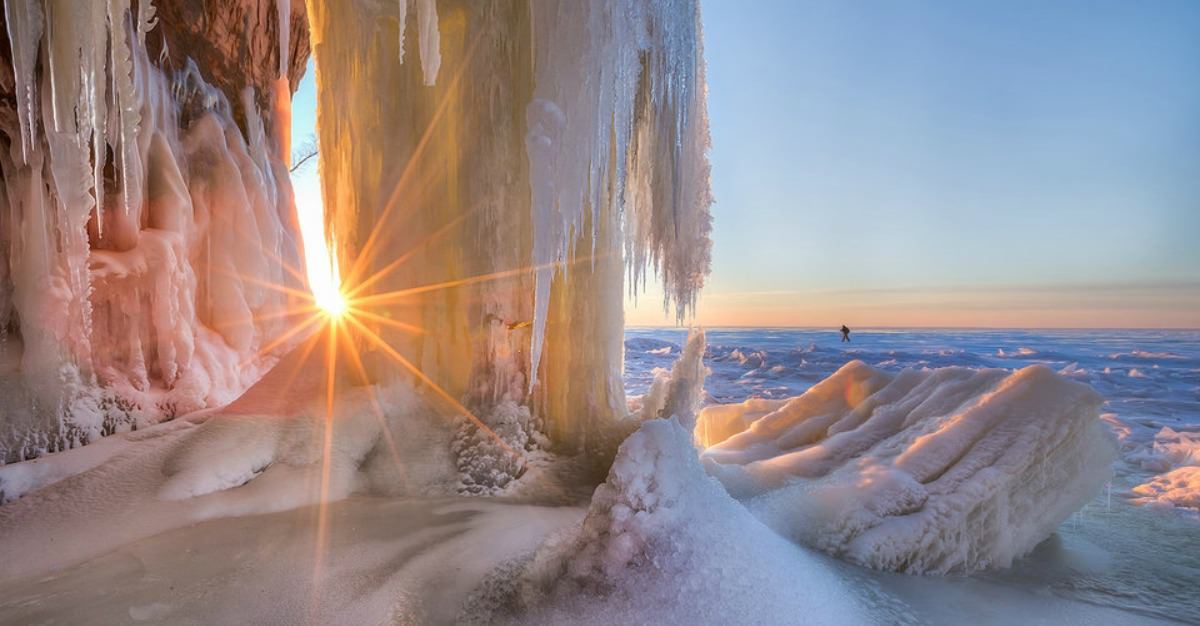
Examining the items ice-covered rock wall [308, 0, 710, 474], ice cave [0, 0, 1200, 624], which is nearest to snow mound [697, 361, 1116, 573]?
ice cave [0, 0, 1200, 624]

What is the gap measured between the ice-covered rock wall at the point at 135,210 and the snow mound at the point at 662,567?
3741 millimetres

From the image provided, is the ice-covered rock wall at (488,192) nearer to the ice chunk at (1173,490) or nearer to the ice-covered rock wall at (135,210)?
the ice-covered rock wall at (135,210)

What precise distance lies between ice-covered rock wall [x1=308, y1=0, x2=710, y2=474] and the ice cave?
26mm

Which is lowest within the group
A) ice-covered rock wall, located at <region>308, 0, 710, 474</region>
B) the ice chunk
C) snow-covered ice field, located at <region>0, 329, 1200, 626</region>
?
the ice chunk

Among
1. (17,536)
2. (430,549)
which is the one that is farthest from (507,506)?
(17,536)

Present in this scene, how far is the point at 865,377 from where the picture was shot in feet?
16.9

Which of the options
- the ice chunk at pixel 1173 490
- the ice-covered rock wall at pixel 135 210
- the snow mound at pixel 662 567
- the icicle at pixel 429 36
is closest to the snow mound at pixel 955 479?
the snow mound at pixel 662 567

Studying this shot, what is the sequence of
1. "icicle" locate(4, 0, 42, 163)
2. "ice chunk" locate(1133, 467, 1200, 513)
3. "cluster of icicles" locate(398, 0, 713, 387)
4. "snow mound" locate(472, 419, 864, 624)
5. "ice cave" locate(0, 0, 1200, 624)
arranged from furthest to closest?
"ice chunk" locate(1133, 467, 1200, 513) < "cluster of icicles" locate(398, 0, 713, 387) < "icicle" locate(4, 0, 42, 163) < "ice cave" locate(0, 0, 1200, 624) < "snow mound" locate(472, 419, 864, 624)

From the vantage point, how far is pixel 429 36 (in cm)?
363

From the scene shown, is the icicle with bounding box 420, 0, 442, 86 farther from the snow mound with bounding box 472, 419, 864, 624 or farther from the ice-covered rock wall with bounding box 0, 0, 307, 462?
the snow mound with bounding box 472, 419, 864, 624

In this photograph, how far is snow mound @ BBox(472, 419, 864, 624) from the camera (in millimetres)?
2006

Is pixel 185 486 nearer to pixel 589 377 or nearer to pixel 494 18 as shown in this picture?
pixel 589 377

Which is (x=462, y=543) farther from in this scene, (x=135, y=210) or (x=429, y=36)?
(x=135, y=210)

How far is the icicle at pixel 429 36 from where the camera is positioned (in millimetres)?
3443
